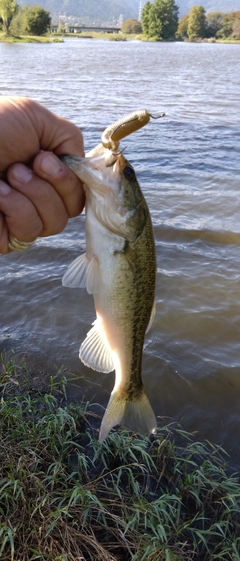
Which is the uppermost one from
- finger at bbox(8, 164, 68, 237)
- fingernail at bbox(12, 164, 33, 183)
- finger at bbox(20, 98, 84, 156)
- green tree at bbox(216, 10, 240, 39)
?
green tree at bbox(216, 10, 240, 39)

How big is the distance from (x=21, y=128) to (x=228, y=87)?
2574 centimetres

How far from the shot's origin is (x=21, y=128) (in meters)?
2.28

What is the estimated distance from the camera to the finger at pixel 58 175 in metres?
2.33

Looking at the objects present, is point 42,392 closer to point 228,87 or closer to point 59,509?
point 59,509

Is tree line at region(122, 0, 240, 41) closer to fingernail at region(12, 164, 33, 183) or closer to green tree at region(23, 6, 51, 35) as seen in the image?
→ green tree at region(23, 6, 51, 35)

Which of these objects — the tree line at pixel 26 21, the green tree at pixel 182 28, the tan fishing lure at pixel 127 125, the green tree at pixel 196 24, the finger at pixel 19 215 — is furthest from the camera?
the green tree at pixel 182 28

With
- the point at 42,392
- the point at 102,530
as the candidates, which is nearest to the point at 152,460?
the point at 102,530

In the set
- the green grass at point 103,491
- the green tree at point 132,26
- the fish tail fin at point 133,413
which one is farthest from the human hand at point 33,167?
the green tree at point 132,26

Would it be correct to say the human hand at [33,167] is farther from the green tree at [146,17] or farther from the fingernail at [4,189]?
the green tree at [146,17]

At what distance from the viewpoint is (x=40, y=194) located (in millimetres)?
2438

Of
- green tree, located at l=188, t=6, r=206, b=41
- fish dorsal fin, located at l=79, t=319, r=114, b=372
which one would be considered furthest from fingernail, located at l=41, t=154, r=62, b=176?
green tree, located at l=188, t=6, r=206, b=41

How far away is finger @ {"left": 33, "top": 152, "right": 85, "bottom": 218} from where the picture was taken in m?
2.33

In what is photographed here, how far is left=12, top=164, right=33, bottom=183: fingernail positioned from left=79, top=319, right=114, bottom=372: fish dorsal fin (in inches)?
37.4

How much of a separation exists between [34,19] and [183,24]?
5619 centimetres
